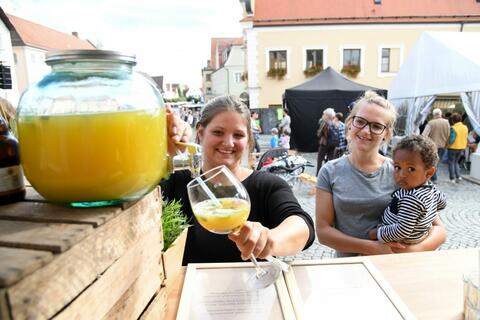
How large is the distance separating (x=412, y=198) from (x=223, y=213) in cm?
111

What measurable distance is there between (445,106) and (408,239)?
1349 centimetres

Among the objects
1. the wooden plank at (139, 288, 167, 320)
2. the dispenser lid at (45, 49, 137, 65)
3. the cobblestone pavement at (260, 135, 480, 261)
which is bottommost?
the cobblestone pavement at (260, 135, 480, 261)

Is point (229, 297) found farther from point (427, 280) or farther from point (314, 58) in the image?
point (314, 58)

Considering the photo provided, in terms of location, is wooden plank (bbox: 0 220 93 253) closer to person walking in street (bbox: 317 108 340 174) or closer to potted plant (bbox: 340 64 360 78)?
person walking in street (bbox: 317 108 340 174)

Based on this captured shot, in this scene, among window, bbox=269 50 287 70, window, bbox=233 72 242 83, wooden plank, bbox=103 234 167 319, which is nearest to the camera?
wooden plank, bbox=103 234 167 319

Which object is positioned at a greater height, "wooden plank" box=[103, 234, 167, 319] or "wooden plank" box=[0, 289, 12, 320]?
"wooden plank" box=[0, 289, 12, 320]

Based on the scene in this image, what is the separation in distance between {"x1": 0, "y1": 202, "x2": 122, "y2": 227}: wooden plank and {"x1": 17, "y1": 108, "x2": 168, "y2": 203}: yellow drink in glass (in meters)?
0.02

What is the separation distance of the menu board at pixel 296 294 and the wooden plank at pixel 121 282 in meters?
0.25

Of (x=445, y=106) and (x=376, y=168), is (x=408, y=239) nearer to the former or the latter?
(x=376, y=168)

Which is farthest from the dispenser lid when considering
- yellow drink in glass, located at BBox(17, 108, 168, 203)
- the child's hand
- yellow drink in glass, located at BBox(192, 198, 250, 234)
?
the child's hand

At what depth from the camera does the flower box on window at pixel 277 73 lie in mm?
18609

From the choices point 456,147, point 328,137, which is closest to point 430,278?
point 328,137

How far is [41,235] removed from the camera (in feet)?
1.49

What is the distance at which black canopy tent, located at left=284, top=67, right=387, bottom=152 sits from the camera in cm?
1076
